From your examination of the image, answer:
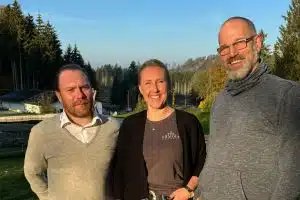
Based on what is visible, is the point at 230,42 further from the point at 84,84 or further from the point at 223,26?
the point at 84,84

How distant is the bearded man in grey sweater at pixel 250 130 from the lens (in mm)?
2537

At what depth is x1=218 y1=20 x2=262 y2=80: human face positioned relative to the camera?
9.27 ft

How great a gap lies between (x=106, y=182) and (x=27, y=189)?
695 centimetres

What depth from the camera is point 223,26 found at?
115 inches

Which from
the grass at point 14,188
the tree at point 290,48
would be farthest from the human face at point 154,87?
the tree at point 290,48

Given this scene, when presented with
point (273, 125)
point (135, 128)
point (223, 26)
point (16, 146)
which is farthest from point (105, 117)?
point (16, 146)

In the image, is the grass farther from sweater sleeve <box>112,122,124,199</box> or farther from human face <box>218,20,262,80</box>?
human face <box>218,20,262,80</box>

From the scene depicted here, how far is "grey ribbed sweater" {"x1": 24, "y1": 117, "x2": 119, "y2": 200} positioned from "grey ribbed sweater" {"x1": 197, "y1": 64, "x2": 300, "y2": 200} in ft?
3.42

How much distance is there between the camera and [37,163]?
3801mm

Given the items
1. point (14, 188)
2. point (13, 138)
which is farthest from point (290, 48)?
point (14, 188)

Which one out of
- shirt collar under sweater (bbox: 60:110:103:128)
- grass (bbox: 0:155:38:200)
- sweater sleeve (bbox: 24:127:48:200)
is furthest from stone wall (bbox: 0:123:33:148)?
shirt collar under sweater (bbox: 60:110:103:128)

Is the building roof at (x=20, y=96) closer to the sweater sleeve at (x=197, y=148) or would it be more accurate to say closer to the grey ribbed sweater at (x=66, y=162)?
the grey ribbed sweater at (x=66, y=162)

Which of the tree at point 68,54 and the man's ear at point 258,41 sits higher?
the tree at point 68,54

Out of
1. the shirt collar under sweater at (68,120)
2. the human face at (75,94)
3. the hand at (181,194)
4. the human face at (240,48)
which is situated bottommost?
the hand at (181,194)
